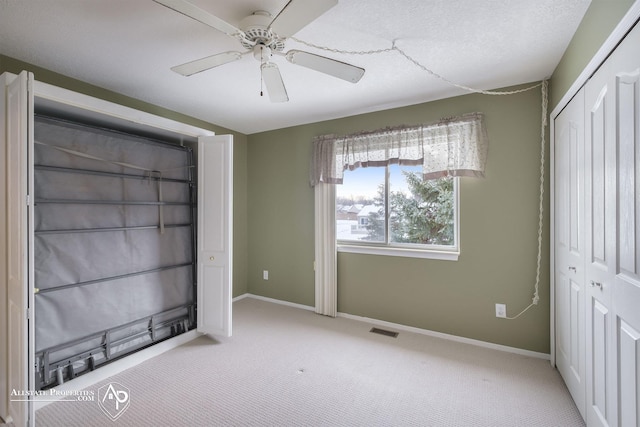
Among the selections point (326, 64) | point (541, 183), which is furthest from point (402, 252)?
point (326, 64)

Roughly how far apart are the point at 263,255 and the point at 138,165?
2081 mm

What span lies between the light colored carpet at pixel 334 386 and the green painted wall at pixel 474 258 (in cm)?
27

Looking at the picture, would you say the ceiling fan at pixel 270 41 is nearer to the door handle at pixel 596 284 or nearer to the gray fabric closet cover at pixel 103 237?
the gray fabric closet cover at pixel 103 237

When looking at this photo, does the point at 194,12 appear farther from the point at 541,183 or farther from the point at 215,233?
the point at 541,183

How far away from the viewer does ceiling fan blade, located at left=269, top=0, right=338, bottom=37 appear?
1.13 m

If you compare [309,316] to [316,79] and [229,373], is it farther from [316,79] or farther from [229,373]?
[316,79]

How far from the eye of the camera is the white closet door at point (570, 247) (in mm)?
1714

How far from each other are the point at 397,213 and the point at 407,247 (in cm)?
40

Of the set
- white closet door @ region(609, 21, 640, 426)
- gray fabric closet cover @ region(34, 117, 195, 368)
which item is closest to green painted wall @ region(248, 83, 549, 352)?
white closet door @ region(609, 21, 640, 426)

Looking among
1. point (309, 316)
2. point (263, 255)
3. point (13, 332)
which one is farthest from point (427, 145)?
point (13, 332)

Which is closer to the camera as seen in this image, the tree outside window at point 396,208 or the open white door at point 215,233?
the open white door at point 215,233

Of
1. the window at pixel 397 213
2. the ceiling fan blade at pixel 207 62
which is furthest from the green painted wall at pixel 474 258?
the ceiling fan blade at pixel 207 62

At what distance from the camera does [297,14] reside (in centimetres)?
121

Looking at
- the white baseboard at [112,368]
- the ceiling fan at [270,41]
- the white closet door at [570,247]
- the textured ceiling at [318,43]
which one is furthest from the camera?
the white baseboard at [112,368]
